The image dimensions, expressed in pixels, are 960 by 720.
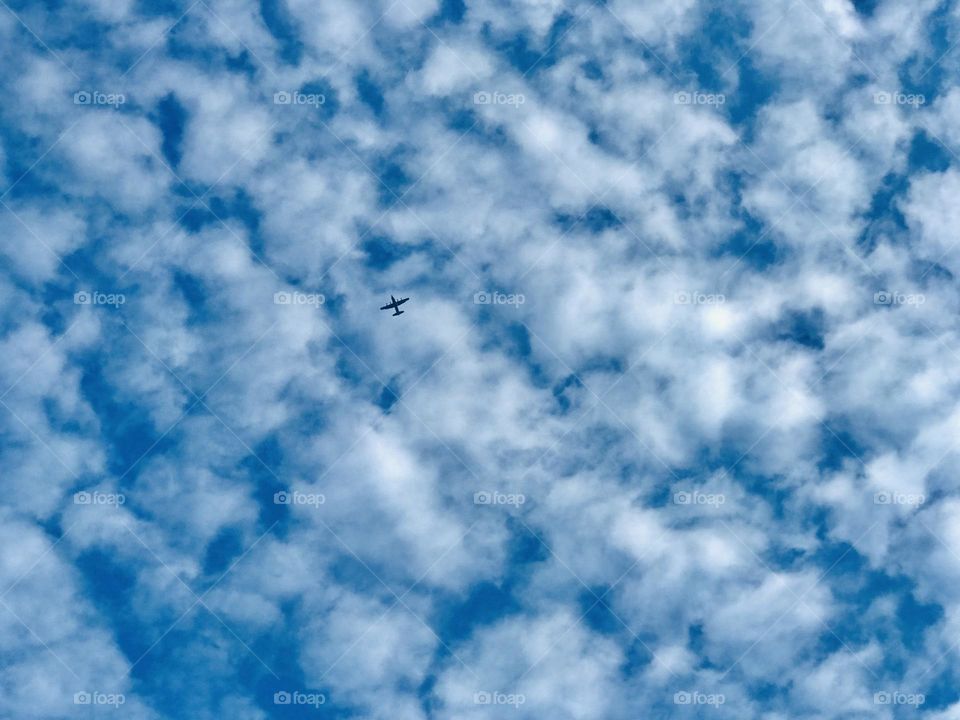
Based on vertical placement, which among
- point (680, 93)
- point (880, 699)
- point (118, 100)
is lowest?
point (880, 699)

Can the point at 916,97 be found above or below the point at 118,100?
above

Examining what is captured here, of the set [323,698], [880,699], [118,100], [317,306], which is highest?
[118,100]

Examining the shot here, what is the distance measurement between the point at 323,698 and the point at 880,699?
1746 inches

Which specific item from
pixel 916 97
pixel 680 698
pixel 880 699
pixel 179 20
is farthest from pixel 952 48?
pixel 179 20

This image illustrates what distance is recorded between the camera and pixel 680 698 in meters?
65.6

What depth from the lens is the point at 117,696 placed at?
Answer: 64.2 meters

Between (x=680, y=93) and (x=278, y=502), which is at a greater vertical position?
(x=680, y=93)

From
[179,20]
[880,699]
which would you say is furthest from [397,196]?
[880,699]

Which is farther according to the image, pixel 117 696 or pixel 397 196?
pixel 397 196

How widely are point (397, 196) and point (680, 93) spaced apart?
81.8 ft

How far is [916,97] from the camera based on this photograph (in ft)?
220

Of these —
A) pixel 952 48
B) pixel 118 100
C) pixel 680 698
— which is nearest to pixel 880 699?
pixel 680 698

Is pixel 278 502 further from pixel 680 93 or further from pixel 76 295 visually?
pixel 680 93

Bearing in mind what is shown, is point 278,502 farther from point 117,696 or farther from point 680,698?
point 680,698
